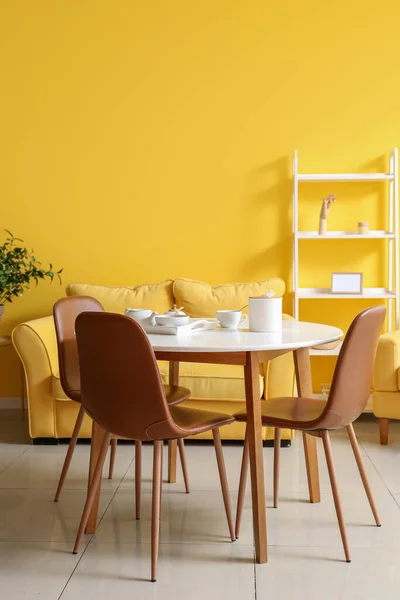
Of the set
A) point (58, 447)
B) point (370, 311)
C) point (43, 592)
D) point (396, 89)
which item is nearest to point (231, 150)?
point (396, 89)

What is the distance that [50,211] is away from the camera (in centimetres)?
472

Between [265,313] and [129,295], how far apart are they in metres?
1.79

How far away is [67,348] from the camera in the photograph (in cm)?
301

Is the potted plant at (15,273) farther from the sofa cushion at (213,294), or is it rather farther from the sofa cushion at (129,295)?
the sofa cushion at (213,294)

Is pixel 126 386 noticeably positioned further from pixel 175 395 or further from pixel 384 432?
pixel 384 432

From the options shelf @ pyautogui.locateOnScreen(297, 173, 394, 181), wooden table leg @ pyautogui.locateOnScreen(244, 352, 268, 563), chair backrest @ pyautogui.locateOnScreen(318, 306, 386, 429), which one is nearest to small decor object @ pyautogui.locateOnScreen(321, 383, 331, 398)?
shelf @ pyautogui.locateOnScreen(297, 173, 394, 181)

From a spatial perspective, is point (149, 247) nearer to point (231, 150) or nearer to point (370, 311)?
point (231, 150)

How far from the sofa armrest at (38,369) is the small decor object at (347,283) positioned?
1737 millimetres

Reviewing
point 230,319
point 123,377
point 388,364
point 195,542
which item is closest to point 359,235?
point 388,364

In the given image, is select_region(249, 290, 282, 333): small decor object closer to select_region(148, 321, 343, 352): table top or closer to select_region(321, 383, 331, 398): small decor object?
select_region(148, 321, 343, 352): table top

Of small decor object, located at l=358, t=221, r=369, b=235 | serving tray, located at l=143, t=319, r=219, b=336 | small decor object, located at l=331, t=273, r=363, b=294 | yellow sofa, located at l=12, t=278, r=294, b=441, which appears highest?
small decor object, located at l=358, t=221, r=369, b=235

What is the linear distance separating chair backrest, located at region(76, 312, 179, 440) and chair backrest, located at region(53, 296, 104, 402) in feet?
1.86

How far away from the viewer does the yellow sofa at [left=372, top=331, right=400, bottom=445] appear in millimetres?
3820

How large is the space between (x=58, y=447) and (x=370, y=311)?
217cm
